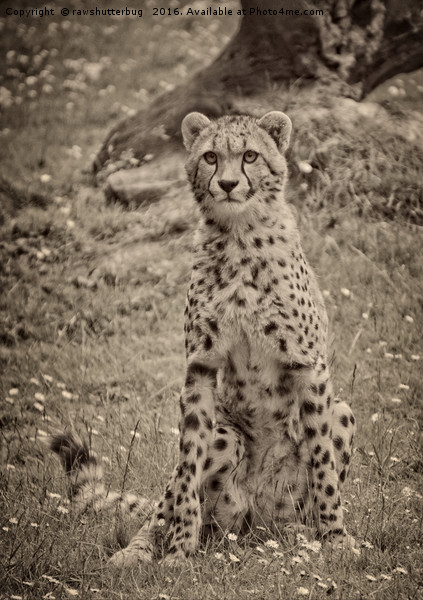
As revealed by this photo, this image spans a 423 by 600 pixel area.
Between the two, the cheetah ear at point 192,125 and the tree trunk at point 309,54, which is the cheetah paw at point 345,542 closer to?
the cheetah ear at point 192,125

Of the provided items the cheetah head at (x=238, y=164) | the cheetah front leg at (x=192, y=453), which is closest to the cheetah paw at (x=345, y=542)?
the cheetah front leg at (x=192, y=453)

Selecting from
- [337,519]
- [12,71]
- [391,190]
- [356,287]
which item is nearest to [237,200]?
[337,519]

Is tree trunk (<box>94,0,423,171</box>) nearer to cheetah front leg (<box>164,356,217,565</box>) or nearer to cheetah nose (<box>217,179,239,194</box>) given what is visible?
cheetah nose (<box>217,179,239,194</box>)

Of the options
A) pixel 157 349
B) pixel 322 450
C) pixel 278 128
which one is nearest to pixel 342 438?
pixel 322 450

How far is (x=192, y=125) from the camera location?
4.02m

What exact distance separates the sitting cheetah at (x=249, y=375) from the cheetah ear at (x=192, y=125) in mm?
121

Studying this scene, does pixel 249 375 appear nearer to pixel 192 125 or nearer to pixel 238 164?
pixel 238 164

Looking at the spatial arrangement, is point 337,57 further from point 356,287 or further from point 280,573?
point 280,573

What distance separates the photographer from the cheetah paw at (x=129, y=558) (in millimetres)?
3344

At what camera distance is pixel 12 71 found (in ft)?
37.0

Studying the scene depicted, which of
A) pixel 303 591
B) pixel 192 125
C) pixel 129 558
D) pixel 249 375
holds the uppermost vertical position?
pixel 192 125

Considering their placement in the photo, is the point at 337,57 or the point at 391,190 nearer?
the point at 391,190

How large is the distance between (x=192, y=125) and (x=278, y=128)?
417 mm

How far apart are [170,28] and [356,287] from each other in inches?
313
